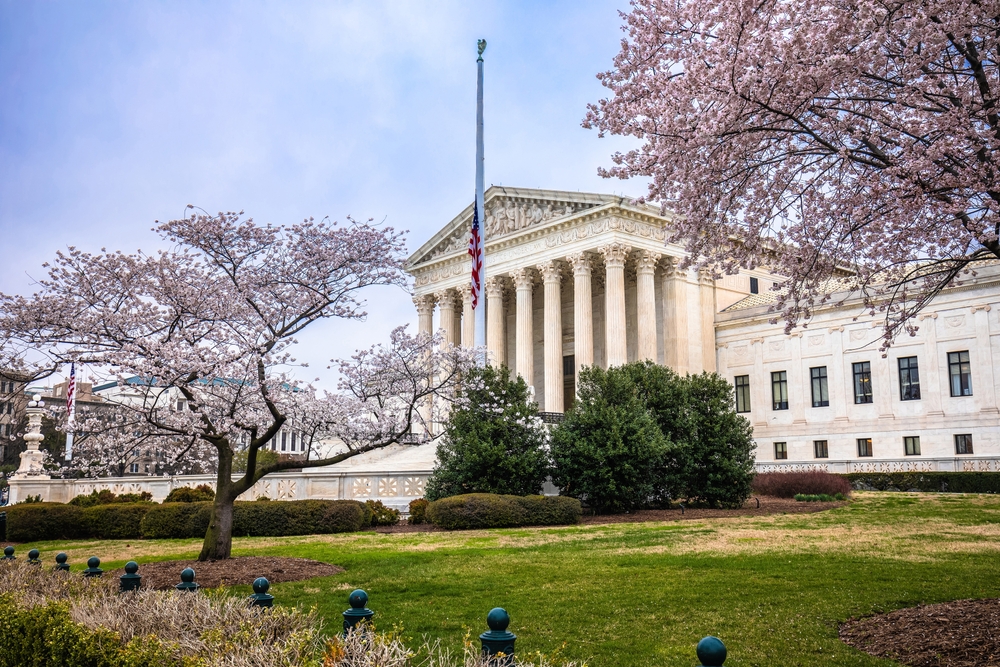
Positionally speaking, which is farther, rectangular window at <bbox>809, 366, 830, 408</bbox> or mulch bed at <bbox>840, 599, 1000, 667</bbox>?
rectangular window at <bbox>809, 366, 830, 408</bbox>

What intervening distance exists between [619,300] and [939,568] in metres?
38.8

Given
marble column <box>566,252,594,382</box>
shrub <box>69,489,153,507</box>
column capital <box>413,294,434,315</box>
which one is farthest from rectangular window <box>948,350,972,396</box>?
shrub <box>69,489,153,507</box>

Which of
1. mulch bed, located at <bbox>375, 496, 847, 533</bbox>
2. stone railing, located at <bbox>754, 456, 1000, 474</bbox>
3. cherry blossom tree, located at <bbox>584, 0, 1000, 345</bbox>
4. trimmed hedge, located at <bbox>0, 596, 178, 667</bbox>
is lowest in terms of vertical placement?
mulch bed, located at <bbox>375, 496, 847, 533</bbox>

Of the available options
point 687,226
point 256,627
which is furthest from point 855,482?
point 256,627

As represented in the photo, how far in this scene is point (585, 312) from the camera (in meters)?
52.7

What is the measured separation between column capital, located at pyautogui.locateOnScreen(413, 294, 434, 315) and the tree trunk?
160 feet

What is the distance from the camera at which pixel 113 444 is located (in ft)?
58.4

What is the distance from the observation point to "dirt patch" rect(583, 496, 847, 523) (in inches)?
1016

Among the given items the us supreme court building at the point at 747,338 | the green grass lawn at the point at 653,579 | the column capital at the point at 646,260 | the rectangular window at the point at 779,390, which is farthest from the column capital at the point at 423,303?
the green grass lawn at the point at 653,579

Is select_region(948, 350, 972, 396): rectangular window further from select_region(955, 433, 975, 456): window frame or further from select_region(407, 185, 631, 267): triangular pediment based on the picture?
select_region(407, 185, 631, 267): triangular pediment

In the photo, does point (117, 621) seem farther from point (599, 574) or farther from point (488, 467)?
point (488, 467)

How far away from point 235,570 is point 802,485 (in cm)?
2578

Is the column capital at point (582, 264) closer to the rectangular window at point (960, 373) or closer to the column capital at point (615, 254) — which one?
the column capital at point (615, 254)

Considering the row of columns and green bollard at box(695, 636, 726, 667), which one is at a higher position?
the row of columns
